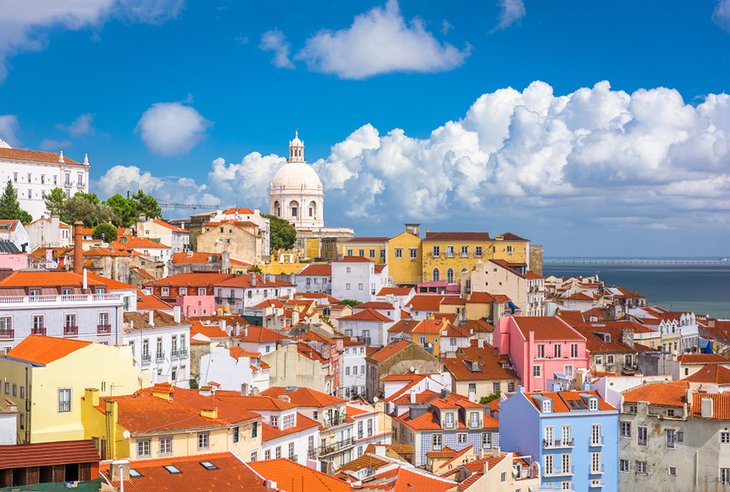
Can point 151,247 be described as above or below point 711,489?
above

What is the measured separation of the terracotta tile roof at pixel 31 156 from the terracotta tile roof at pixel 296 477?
96.3 metres

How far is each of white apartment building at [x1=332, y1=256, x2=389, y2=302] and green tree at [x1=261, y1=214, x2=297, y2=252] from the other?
29766mm

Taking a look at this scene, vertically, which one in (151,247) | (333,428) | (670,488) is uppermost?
(151,247)

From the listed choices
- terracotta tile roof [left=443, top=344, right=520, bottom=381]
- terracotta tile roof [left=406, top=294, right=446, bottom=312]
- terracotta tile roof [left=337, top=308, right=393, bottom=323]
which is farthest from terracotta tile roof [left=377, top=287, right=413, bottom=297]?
terracotta tile roof [left=443, top=344, right=520, bottom=381]

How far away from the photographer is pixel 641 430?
4275 centimetres

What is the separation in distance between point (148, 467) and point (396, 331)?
133 feet

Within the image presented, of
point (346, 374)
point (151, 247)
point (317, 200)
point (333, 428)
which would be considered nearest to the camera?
point (333, 428)

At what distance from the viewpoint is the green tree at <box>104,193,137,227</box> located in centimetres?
10631

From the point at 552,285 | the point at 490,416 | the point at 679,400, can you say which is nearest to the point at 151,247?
the point at 552,285

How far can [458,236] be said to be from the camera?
94875mm

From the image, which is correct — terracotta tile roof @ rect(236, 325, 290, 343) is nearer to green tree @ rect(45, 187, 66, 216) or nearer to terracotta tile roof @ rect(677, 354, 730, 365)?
terracotta tile roof @ rect(677, 354, 730, 365)

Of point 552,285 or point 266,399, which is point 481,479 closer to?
point 266,399

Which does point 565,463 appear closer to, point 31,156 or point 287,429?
point 287,429

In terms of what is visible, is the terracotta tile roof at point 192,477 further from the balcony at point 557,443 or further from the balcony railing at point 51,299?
the balcony at point 557,443
